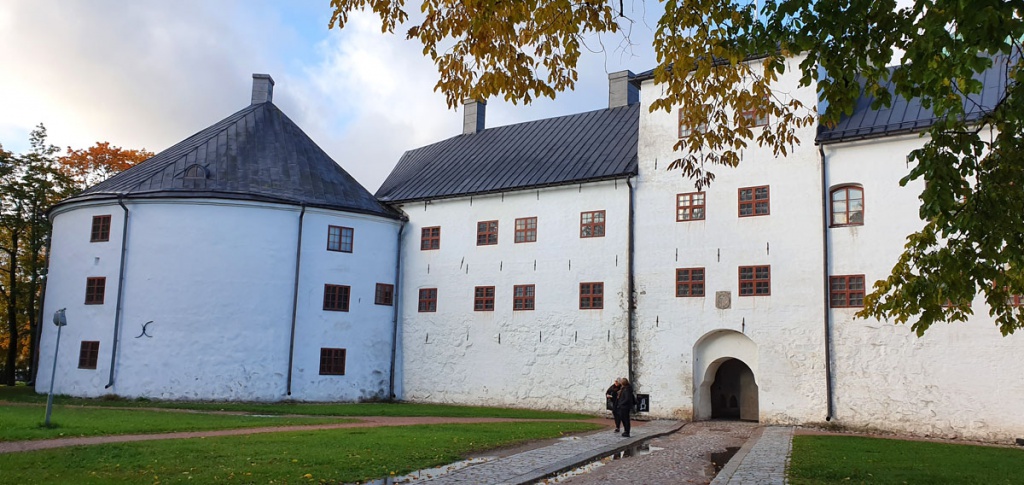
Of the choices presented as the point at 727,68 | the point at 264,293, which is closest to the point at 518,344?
the point at 264,293

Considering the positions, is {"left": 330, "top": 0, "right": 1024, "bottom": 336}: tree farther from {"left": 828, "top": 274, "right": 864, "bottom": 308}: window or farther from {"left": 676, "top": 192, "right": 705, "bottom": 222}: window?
{"left": 676, "top": 192, "right": 705, "bottom": 222}: window

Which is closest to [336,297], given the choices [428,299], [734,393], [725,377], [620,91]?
[428,299]

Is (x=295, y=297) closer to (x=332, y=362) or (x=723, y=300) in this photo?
(x=332, y=362)

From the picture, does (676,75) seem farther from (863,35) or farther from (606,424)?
(606,424)

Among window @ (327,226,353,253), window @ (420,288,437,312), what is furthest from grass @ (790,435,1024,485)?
window @ (327,226,353,253)

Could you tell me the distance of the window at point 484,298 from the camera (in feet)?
87.7

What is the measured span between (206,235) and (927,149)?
2227cm

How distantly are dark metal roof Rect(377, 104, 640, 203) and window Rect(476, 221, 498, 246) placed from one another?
112 cm

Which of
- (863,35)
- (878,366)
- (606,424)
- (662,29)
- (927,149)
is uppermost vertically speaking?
(662,29)

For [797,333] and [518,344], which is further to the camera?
[518,344]

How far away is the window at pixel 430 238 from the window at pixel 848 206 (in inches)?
513

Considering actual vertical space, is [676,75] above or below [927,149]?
above

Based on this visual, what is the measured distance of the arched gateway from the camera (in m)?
22.6

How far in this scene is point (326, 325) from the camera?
26.7m
